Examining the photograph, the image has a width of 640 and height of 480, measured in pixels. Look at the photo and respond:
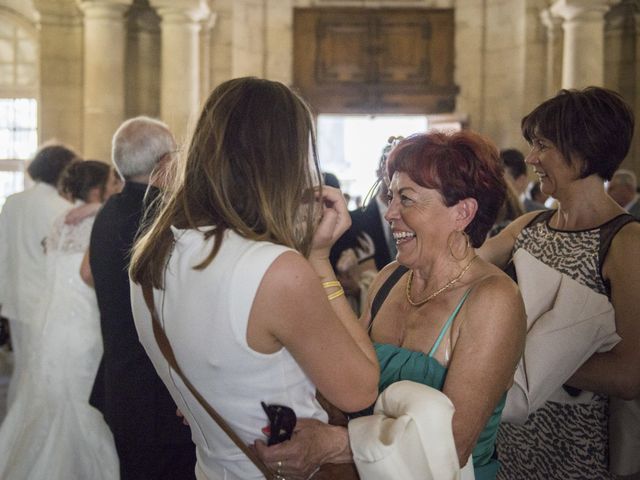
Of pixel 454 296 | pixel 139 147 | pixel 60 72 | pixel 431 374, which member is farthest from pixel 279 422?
pixel 60 72

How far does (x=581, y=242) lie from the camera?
2842 mm

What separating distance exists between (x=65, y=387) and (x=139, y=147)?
5.07 ft

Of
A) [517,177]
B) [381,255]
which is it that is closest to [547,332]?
[381,255]

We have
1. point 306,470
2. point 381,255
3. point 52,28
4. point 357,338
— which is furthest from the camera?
point 52,28

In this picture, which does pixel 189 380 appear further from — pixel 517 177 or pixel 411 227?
pixel 517 177

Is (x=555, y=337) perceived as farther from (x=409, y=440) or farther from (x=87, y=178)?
(x=87, y=178)

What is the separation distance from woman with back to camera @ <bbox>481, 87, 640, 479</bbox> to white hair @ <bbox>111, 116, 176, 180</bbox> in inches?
67.7

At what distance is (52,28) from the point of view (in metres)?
10.9

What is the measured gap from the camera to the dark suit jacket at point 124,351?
3551 mm

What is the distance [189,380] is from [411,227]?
81 centimetres

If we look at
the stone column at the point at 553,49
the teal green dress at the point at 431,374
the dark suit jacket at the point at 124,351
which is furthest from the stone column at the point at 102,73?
the teal green dress at the point at 431,374

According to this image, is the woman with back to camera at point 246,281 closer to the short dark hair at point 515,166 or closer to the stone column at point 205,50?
the short dark hair at point 515,166

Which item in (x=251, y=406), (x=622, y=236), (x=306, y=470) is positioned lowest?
(x=306, y=470)

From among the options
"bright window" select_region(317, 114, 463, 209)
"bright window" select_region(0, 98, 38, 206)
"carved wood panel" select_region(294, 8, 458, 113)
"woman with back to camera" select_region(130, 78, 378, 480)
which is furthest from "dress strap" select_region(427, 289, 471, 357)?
"bright window" select_region(317, 114, 463, 209)
